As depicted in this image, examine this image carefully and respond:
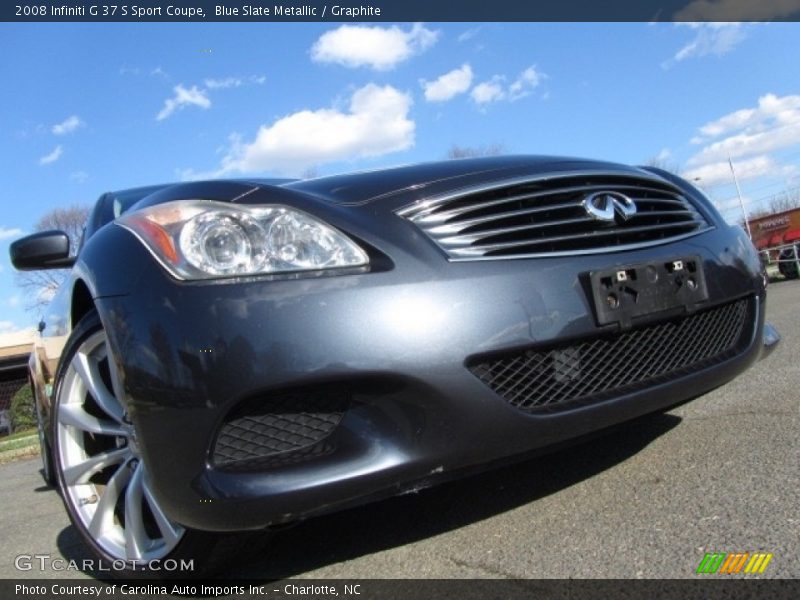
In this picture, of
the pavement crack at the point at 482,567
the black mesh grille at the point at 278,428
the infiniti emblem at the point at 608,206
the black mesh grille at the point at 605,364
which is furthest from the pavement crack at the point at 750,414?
the black mesh grille at the point at 278,428

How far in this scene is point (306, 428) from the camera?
5.75 feet

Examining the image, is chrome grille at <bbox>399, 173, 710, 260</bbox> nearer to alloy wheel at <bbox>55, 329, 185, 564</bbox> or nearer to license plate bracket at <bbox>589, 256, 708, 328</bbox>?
license plate bracket at <bbox>589, 256, 708, 328</bbox>

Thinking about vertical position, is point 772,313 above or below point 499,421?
below

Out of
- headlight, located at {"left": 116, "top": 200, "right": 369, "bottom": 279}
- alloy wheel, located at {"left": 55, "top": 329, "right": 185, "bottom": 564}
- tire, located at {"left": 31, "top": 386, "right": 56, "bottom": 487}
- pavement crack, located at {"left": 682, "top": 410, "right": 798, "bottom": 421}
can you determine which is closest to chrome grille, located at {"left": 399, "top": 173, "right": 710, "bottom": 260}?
headlight, located at {"left": 116, "top": 200, "right": 369, "bottom": 279}

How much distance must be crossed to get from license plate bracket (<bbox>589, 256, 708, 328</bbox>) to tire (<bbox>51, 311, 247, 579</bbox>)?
4.15 feet

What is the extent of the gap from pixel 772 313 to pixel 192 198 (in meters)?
7.71

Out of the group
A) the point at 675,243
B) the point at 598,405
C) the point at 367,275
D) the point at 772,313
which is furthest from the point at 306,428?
the point at 772,313

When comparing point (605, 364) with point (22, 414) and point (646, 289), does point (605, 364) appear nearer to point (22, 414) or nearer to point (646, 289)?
point (646, 289)

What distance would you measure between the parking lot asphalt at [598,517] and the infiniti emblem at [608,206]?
2.84 ft

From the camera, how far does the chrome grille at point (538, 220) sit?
1923 millimetres

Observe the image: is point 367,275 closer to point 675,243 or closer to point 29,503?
point 675,243

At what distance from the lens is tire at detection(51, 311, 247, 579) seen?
199 cm

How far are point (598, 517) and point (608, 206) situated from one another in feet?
3.12

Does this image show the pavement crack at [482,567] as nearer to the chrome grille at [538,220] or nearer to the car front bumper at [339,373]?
the car front bumper at [339,373]
